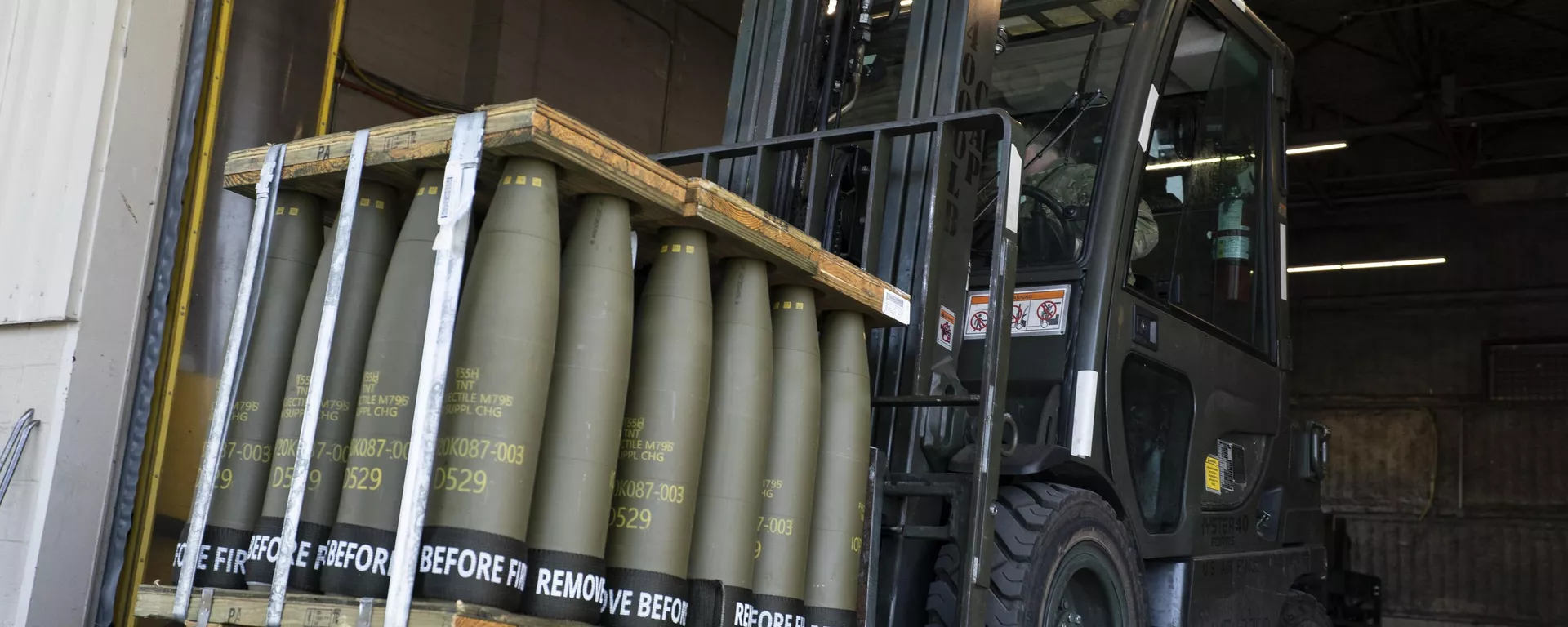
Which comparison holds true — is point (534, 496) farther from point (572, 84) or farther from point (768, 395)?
point (572, 84)

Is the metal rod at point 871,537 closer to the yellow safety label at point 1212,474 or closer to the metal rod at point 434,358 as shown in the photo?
the metal rod at point 434,358

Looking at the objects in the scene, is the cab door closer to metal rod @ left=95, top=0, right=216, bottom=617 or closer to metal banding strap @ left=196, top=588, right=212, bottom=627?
metal banding strap @ left=196, top=588, right=212, bottom=627

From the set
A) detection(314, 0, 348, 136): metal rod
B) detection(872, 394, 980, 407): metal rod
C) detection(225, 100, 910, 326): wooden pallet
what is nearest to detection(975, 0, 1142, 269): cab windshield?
detection(872, 394, 980, 407): metal rod

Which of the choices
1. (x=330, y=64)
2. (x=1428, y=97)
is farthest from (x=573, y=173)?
(x=1428, y=97)

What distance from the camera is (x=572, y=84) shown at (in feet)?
25.2

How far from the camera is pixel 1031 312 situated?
3867 millimetres

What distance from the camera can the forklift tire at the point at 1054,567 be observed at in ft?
10.6

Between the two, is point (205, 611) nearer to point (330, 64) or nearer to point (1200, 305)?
point (1200, 305)

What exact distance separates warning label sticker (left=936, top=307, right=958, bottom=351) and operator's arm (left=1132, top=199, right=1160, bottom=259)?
0.72m

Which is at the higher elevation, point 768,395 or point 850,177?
point 850,177

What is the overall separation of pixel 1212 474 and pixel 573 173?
9.10ft

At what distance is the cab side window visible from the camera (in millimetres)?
4184

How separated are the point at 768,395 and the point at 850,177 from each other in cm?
137

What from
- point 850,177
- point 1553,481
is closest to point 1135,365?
point 850,177
